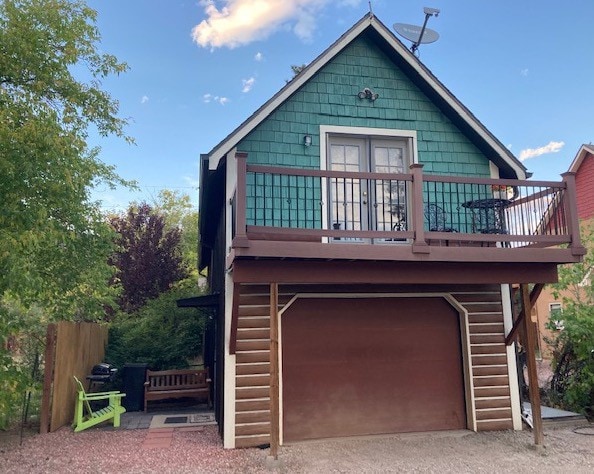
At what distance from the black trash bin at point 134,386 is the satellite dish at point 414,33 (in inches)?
327

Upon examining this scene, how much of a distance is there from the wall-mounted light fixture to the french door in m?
0.68

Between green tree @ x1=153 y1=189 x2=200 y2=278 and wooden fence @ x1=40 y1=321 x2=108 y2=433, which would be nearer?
wooden fence @ x1=40 y1=321 x2=108 y2=433

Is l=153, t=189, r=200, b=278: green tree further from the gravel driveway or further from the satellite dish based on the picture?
the gravel driveway

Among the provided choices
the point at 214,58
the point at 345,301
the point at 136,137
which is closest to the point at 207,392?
the point at 345,301

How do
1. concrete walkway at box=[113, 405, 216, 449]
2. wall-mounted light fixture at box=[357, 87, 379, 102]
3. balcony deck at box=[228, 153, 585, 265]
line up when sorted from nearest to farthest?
balcony deck at box=[228, 153, 585, 265]
concrete walkway at box=[113, 405, 216, 449]
wall-mounted light fixture at box=[357, 87, 379, 102]

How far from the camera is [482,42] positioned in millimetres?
17922

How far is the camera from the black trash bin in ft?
32.0

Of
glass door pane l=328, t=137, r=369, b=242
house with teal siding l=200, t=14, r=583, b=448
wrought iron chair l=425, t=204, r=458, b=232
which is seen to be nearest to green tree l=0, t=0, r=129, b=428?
house with teal siding l=200, t=14, r=583, b=448

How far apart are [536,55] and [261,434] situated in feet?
64.4

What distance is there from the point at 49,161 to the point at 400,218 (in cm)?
538

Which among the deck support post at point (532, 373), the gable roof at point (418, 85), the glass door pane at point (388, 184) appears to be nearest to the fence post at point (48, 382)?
the gable roof at point (418, 85)

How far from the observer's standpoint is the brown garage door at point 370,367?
23.7 feet

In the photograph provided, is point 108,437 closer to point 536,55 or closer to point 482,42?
Result: point 482,42

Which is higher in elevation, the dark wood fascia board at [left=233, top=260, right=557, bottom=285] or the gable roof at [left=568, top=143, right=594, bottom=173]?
the gable roof at [left=568, top=143, right=594, bottom=173]
